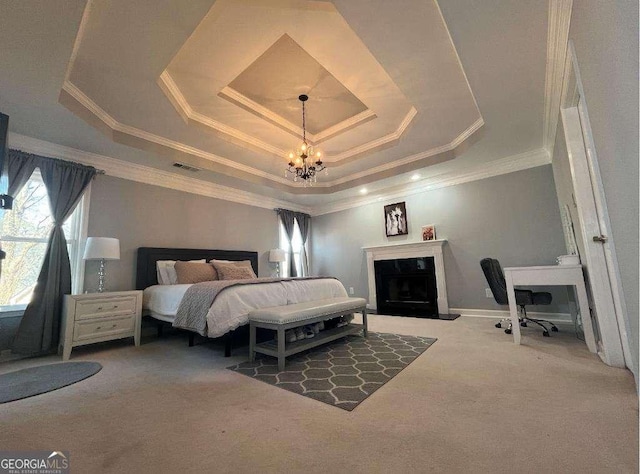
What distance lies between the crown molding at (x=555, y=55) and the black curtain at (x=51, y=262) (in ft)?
16.3

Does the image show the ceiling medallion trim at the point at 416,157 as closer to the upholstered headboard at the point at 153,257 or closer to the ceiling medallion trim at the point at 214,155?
the ceiling medallion trim at the point at 214,155

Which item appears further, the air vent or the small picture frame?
the small picture frame

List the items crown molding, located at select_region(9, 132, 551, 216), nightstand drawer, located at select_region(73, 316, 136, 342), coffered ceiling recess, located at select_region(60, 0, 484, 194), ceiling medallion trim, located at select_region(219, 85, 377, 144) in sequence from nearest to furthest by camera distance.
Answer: coffered ceiling recess, located at select_region(60, 0, 484, 194), nightstand drawer, located at select_region(73, 316, 136, 342), ceiling medallion trim, located at select_region(219, 85, 377, 144), crown molding, located at select_region(9, 132, 551, 216)

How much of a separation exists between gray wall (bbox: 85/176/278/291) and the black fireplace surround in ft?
8.24

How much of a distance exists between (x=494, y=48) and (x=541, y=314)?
365 cm

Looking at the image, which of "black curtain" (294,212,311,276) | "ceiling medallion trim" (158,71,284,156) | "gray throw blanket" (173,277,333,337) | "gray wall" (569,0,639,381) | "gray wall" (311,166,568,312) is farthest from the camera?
"black curtain" (294,212,311,276)

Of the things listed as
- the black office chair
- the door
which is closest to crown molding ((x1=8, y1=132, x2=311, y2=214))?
the black office chair

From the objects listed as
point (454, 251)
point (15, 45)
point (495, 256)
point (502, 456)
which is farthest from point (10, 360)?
point (495, 256)

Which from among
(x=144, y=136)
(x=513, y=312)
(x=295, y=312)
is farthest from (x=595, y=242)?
(x=144, y=136)

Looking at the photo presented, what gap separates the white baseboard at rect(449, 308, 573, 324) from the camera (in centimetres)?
369

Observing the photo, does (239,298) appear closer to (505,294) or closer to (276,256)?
(276,256)

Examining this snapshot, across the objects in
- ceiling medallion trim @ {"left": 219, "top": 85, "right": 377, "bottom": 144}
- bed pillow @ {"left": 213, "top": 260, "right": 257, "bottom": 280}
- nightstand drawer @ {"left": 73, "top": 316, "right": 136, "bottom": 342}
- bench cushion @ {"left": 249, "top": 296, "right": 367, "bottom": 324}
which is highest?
ceiling medallion trim @ {"left": 219, "top": 85, "right": 377, "bottom": 144}

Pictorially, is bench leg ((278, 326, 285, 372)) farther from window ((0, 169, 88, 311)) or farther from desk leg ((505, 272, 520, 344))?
window ((0, 169, 88, 311))

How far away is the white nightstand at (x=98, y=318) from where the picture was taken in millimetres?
2775
